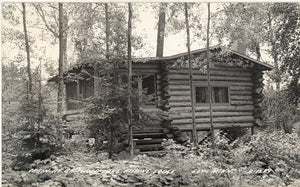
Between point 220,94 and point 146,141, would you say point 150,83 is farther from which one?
point 220,94

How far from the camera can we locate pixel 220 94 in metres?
16.5

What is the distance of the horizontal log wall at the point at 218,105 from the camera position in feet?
49.9

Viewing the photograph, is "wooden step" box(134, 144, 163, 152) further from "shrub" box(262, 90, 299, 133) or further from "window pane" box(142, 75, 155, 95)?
"shrub" box(262, 90, 299, 133)

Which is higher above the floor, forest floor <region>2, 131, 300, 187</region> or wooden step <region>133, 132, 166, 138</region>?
wooden step <region>133, 132, 166, 138</region>

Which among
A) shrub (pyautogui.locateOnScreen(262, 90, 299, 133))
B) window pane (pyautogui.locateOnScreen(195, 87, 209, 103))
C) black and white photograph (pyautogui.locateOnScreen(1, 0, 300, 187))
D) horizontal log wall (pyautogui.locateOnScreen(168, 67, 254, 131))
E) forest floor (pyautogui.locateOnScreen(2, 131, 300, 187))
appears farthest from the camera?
window pane (pyautogui.locateOnScreen(195, 87, 209, 103))

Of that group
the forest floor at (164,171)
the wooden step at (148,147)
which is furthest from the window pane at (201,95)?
the forest floor at (164,171)

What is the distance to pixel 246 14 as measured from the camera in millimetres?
13594

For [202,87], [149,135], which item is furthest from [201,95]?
[149,135]

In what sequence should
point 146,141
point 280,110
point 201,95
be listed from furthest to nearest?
point 201,95, point 280,110, point 146,141

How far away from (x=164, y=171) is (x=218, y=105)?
7836 mm

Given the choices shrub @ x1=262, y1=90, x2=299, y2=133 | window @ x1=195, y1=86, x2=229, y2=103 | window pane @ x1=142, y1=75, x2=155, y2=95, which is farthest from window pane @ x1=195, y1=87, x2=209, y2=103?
shrub @ x1=262, y1=90, x2=299, y2=133

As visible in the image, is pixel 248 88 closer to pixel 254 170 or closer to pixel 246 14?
pixel 246 14

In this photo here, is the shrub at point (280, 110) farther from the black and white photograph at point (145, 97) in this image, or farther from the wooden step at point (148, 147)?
the wooden step at point (148, 147)

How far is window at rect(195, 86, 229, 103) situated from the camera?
15.9 metres
